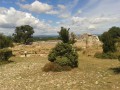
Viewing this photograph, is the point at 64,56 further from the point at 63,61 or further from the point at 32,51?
the point at 32,51

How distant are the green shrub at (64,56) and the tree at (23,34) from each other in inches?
2402

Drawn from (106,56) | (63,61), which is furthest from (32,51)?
(63,61)

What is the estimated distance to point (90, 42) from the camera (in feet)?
167

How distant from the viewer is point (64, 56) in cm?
2452

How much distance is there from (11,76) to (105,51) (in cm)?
1747

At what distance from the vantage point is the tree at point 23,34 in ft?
279

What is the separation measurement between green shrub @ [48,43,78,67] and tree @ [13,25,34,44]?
200ft

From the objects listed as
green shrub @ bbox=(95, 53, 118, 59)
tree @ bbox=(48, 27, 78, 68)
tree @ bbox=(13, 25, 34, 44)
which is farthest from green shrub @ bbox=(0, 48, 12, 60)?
tree @ bbox=(13, 25, 34, 44)

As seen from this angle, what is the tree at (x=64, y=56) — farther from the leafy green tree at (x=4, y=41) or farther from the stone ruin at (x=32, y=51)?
the stone ruin at (x=32, y=51)

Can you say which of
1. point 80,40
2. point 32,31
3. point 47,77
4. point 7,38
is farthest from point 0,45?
point 32,31

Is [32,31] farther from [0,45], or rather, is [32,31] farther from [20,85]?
[20,85]

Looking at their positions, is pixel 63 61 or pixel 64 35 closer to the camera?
pixel 63 61

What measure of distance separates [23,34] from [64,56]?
61814 mm

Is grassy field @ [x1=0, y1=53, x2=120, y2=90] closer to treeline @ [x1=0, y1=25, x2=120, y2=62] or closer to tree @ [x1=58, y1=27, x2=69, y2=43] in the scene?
treeline @ [x1=0, y1=25, x2=120, y2=62]
